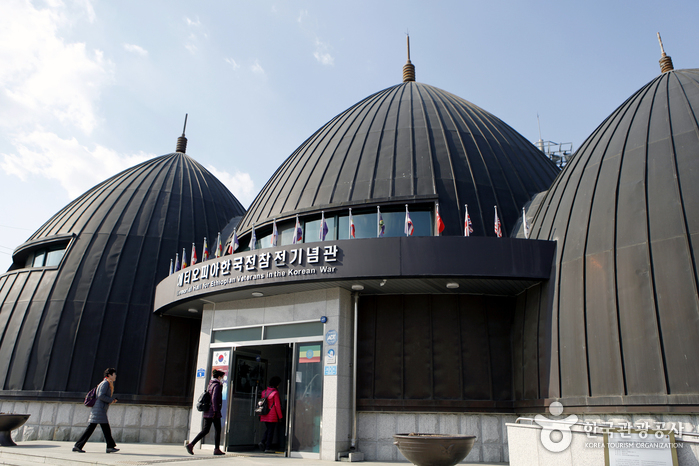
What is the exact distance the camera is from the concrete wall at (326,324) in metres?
14.3

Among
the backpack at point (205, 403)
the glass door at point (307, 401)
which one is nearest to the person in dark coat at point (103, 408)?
the backpack at point (205, 403)

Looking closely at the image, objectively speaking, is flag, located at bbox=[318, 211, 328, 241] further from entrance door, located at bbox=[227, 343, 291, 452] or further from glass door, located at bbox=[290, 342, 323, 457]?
entrance door, located at bbox=[227, 343, 291, 452]

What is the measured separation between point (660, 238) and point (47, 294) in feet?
73.1

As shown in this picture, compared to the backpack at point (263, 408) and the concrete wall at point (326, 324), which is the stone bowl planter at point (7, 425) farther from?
the backpack at point (263, 408)

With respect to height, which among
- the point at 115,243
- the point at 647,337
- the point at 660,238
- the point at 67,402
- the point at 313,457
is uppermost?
the point at 115,243

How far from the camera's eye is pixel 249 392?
17625mm

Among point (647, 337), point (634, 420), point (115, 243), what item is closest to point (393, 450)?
point (634, 420)

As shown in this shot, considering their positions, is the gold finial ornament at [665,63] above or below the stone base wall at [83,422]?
above

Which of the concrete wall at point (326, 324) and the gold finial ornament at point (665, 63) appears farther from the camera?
the gold finial ornament at point (665, 63)

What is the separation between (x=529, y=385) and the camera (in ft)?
46.1

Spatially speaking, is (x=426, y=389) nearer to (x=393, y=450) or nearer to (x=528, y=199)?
(x=393, y=450)

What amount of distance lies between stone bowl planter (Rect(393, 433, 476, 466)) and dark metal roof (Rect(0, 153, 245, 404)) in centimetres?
1391

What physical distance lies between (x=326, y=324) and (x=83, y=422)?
11.2 meters

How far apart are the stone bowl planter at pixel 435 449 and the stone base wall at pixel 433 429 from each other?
4976 millimetres
